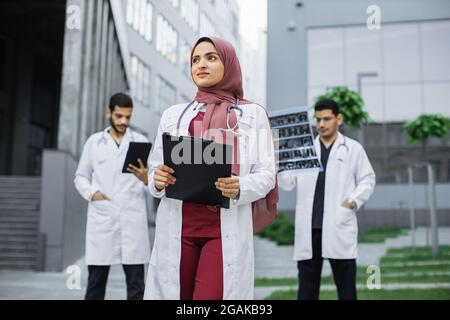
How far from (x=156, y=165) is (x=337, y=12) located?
44.9ft

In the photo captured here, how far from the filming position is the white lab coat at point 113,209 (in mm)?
4359

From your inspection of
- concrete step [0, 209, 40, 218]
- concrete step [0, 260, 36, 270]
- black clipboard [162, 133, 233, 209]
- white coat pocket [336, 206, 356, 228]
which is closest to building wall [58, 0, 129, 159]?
concrete step [0, 209, 40, 218]

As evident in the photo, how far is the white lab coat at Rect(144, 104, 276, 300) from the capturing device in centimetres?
254

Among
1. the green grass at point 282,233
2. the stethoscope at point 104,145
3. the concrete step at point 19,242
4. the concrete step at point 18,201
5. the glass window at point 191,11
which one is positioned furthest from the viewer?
the green grass at point 282,233

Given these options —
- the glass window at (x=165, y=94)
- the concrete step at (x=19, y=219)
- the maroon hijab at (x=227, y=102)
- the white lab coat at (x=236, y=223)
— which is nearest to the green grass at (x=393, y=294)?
the glass window at (x=165, y=94)

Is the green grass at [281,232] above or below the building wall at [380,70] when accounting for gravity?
below

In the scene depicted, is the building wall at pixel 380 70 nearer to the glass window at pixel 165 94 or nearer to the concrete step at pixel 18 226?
the concrete step at pixel 18 226

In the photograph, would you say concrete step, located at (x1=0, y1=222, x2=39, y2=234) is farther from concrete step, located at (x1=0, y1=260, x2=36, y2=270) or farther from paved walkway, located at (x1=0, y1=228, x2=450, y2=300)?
paved walkway, located at (x1=0, y1=228, x2=450, y2=300)

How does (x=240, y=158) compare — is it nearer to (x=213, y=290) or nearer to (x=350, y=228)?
(x=213, y=290)

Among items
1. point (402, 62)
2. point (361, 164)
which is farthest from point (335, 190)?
point (402, 62)

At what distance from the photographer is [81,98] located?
10367mm

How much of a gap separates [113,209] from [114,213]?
0.03 metres

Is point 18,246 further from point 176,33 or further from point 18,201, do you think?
point 176,33

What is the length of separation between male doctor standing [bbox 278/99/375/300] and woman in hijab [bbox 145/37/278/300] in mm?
1528
